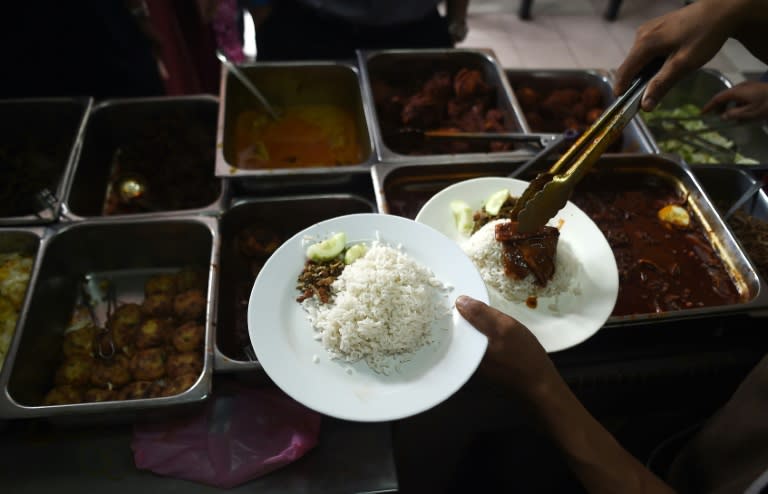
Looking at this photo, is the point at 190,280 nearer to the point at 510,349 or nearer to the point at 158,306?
the point at 158,306

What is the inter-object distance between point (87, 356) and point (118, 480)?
0.65 metres

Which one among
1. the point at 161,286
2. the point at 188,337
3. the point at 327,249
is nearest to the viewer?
the point at 327,249

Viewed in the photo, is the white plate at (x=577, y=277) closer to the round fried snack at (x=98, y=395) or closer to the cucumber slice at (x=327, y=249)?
the cucumber slice at (x=327, y=249)

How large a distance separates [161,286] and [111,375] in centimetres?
47

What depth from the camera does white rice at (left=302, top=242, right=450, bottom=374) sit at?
152cm

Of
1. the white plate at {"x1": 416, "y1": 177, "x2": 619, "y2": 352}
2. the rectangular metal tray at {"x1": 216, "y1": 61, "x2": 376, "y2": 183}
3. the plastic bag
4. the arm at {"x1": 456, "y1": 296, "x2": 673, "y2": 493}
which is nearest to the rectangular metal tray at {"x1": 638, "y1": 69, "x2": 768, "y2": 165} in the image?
the white plate at {"x1": 416, "y1": 177, "x2": 619, "y2": 352}

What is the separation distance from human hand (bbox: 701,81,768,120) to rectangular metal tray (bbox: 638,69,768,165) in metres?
0.35

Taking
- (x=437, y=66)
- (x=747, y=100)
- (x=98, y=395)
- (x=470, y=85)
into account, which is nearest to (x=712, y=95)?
(x=747, y=100)

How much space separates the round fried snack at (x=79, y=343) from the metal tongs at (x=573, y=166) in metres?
1.93

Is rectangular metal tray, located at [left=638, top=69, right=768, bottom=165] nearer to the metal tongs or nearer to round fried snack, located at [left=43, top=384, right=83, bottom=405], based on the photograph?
the metal tongs

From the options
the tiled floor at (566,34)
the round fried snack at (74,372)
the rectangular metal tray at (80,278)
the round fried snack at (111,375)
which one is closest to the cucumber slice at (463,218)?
the rectangular metal tray at (80,278)

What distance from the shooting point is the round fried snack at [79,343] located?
2.10 meters

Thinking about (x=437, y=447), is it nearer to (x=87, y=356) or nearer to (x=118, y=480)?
(x=118, y=480)

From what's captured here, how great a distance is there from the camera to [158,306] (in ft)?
7.29
